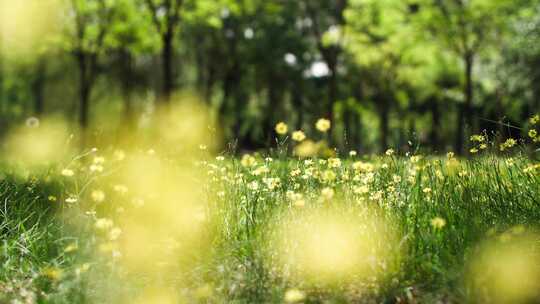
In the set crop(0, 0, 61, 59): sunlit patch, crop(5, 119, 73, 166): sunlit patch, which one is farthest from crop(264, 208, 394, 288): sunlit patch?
crop(0, 0, 61, 59): sunlit patch

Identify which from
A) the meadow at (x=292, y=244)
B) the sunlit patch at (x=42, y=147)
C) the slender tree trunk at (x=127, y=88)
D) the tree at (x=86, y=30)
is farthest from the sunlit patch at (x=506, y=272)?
the slender tree trunk at (x=127, y=88)

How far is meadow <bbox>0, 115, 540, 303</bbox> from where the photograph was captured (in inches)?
131

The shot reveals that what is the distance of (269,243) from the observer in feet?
12.4

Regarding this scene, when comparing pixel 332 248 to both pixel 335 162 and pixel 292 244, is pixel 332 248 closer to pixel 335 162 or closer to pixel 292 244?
pixel 292 244

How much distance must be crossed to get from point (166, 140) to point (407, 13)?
19.0 m

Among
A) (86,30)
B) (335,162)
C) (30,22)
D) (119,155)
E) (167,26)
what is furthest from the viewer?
(30,22)

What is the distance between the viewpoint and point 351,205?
3.96 meters

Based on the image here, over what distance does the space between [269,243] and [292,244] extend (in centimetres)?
15

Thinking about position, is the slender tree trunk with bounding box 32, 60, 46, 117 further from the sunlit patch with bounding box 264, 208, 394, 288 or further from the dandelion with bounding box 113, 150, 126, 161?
the sunlit patch with bounding box 264, 208, 394, 288

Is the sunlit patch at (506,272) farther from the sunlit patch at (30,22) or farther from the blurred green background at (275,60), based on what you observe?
the sunlit patch at (30,22)

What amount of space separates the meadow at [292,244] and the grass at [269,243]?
1 centimetres

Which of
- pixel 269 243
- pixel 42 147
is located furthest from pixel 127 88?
pixel 269 243

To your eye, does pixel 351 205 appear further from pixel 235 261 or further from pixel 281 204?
A: pixel 235 261

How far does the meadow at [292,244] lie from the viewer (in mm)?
3330
